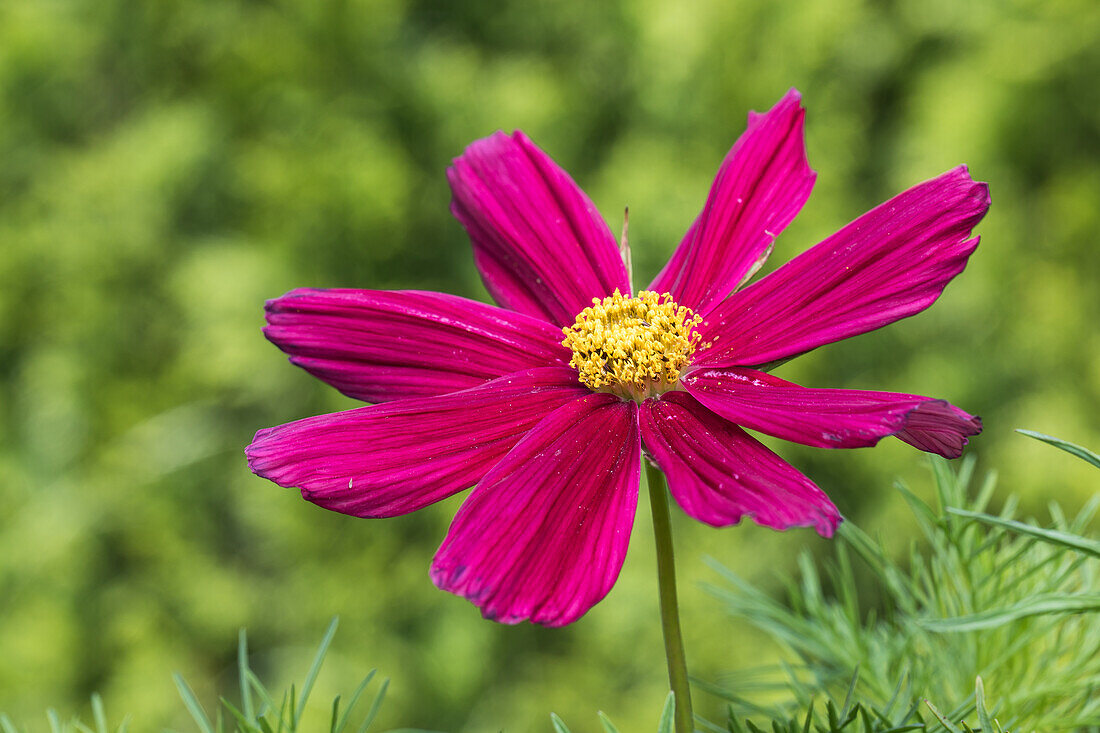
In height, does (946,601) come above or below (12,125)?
below

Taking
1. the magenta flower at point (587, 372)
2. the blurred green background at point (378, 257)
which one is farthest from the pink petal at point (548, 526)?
the blurred green background at point (378, 257)

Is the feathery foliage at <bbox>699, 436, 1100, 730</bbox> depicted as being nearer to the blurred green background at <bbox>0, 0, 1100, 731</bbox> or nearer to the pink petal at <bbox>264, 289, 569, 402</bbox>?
the pink petal at <bbox>264, 289, 569, 402</bbox>

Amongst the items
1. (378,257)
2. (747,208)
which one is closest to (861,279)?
(747,208)

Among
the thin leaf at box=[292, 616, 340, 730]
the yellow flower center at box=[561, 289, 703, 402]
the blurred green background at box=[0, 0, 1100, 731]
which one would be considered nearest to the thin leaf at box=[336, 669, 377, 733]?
the thin leaf at box=[292, 616, 340, 730]

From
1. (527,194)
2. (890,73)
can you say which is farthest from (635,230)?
(527,194)

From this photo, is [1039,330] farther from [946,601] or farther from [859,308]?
[859,308]

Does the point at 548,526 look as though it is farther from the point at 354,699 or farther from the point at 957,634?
the point at 957,634

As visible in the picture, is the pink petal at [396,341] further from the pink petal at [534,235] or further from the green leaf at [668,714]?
the green leaf at [668,714]
